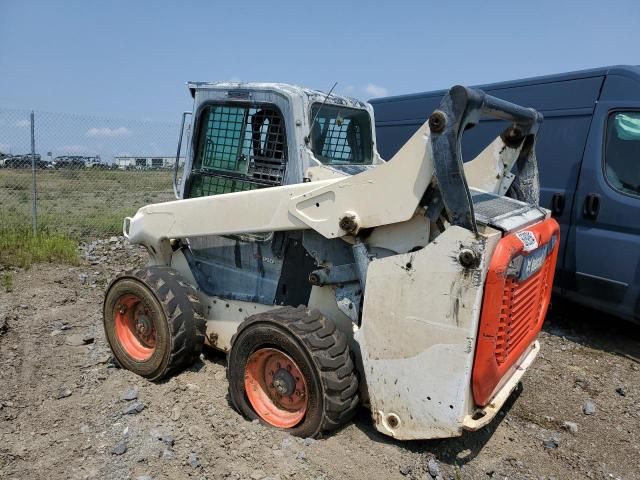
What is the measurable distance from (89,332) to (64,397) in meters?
1.33

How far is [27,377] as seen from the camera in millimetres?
3893

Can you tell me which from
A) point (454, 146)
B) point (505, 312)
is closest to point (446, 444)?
point (505, 312)

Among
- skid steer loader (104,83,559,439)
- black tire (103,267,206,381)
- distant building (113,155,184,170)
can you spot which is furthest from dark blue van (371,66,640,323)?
distant building (113,155,184,170)

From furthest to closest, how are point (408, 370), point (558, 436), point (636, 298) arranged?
point (636, 298), point (558, 436), point (408, 370)

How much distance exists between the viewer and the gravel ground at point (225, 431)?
2.81 meters

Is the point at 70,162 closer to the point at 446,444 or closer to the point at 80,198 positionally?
the point at 80,198

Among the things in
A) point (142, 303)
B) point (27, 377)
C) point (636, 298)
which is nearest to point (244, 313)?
point (142, 303)

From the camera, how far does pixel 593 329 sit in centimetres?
547

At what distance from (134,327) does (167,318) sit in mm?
609

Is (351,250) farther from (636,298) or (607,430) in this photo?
(636,298)

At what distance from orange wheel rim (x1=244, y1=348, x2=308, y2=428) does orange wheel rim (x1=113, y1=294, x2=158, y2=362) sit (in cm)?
103

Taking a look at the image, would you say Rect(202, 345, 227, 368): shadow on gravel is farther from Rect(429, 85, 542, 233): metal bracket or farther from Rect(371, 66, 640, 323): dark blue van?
Rect(371, 66, 640, 323): dark blue van

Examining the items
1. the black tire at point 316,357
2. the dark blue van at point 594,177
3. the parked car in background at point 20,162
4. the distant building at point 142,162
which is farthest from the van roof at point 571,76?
the parked car in background at point 20,162

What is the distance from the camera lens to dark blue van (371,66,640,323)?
4676 mm
